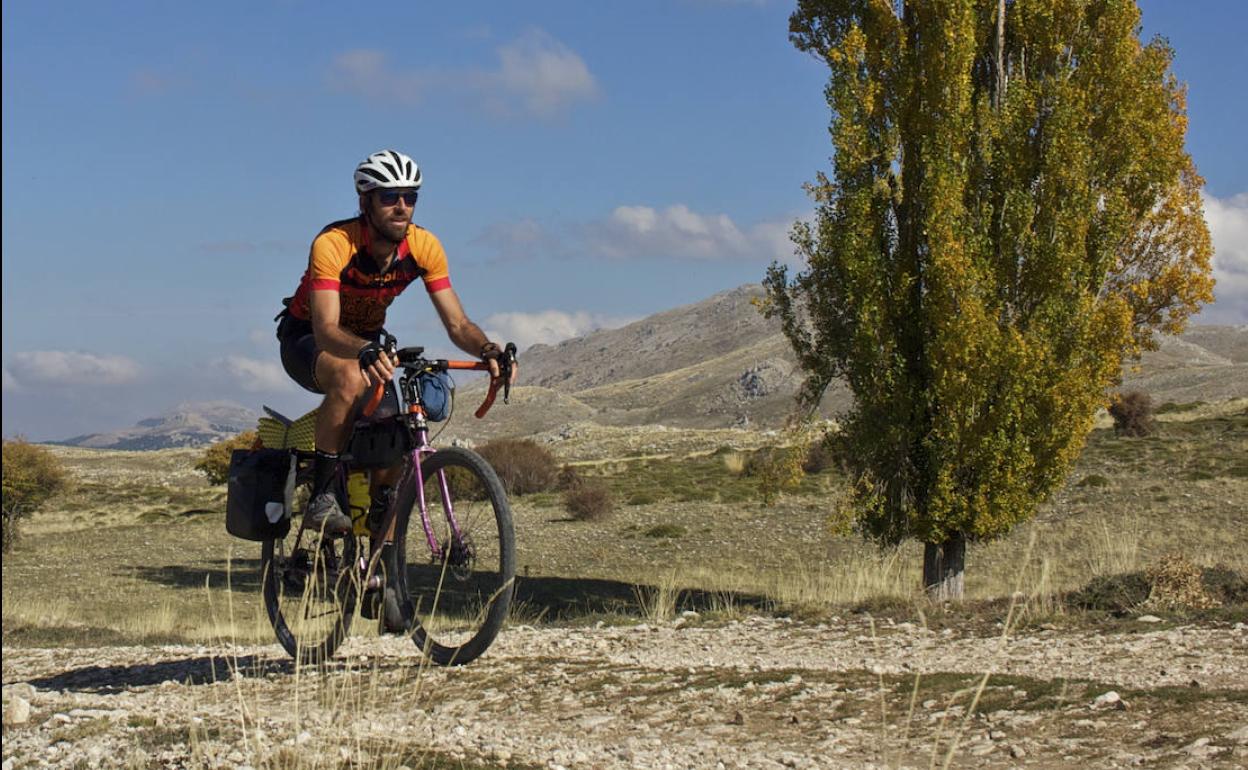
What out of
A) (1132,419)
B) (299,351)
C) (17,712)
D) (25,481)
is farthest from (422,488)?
(1132,419)

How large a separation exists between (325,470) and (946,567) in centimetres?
1240

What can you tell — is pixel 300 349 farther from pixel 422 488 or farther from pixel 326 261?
pixel 422 488

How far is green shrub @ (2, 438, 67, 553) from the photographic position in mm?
39281

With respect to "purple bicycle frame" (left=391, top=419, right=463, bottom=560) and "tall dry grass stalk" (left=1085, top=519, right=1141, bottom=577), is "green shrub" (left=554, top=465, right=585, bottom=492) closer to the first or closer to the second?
"tall dry grass stalk" (left=1085, top=519, right=1141, bottom=577)

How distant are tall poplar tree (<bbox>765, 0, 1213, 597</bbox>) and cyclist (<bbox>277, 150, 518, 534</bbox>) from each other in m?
10.3

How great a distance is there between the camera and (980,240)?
15773mm

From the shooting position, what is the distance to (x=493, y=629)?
6219mm

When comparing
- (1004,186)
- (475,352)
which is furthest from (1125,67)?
(475,352)

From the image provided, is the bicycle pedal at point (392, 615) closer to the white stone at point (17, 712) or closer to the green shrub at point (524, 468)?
the white stone at point (17, 712)

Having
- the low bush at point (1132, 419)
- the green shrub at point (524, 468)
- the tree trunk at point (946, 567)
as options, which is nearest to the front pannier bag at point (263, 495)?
the tree trunk at point (946, 567)

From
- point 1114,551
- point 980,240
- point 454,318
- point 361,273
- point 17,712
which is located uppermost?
point 980,240

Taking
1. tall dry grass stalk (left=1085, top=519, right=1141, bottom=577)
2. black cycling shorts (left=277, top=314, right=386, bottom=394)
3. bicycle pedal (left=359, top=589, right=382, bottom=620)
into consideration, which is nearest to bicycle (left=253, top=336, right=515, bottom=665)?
bicycle pedal (left=359, top=589, right=382, bottom=620)

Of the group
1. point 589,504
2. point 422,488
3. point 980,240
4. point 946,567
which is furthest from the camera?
point 589,504

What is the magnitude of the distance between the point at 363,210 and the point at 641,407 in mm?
187422
